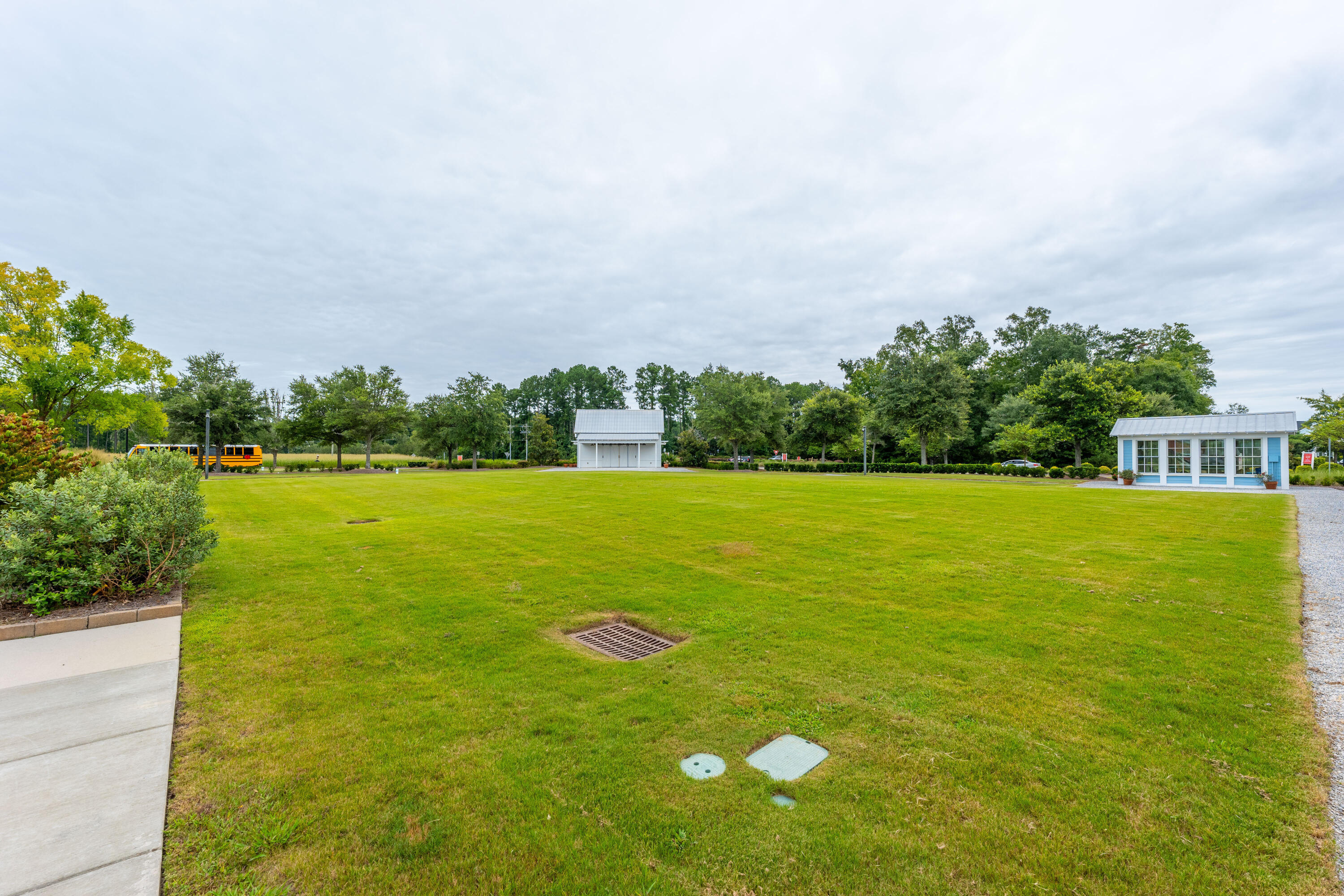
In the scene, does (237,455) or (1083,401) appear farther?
(237,455)

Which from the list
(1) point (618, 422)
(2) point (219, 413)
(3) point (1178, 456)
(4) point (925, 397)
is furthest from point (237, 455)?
(3) point (1178, 456)

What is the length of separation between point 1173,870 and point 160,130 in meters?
25.4

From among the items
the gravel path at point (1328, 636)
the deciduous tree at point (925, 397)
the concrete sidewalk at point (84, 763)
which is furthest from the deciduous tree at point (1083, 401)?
the concrete sidewalk at point (84, 763)

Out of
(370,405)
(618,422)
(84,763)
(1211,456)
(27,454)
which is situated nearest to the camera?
(84,763)

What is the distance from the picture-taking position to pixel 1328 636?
4.56 m

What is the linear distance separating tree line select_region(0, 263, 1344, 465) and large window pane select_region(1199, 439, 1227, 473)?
7.41 m

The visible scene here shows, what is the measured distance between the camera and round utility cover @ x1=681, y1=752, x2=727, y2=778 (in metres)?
2.57

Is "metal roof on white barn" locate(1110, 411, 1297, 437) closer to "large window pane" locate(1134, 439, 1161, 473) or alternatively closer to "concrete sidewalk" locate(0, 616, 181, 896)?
"large window pane" locate(1134, 439, 1161, 473)

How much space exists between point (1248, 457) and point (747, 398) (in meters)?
30.4

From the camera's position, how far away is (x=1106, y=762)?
267cm

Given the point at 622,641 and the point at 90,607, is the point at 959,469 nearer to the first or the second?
the point at 622,641

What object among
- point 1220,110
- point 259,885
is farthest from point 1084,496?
point 259,885

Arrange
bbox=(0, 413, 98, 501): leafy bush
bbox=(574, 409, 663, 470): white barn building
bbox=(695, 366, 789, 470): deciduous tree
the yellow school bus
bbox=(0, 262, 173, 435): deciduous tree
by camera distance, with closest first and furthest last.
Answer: bbox=(0, 413, 98, 501): leafy bush, bbox=(0, 262, 173, 435): deciduous tree, the yellow school bus, bbox=(574, 409, 663, 470): white barn building, bbox=(695, 366, 789, 470): deciduous tree

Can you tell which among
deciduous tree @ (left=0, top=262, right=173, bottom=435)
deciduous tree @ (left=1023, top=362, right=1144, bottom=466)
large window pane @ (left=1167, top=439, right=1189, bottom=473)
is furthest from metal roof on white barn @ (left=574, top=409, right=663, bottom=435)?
large window pane @ (left=1167, top=439, right=1189, bottom=473)
